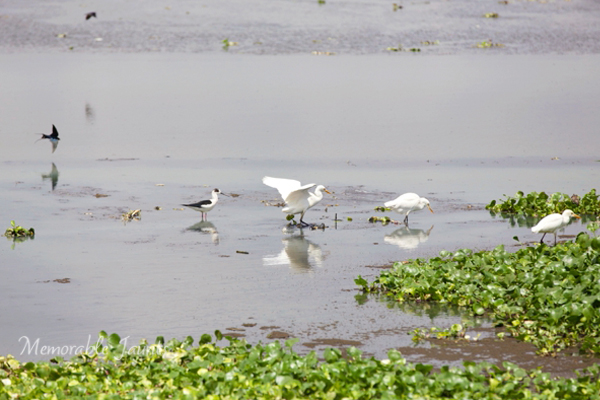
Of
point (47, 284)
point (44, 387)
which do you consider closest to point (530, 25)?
point (47, 284)

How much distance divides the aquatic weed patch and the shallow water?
33cm

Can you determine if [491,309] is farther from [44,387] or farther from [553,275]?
[44,387]

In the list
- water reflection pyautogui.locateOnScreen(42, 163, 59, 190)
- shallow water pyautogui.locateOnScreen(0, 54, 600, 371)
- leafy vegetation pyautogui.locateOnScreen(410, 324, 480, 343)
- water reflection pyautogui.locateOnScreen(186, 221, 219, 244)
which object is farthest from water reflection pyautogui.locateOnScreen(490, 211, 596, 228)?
water reflection pyautogui.locateOnScreen(42, 163, 59, 190)

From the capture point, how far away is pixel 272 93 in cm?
2680

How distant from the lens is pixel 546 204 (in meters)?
13.6

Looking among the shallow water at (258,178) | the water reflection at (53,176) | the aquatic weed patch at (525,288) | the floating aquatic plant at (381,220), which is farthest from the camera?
the water reflection at (53,176)

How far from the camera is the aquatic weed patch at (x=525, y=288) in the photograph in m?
8.05

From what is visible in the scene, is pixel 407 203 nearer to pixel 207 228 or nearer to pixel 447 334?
pixel 207 228

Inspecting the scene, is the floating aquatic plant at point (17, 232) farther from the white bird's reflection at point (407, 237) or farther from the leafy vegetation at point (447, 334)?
the leafy vegetation at point (447, 334)

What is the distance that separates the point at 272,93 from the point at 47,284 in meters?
17.3

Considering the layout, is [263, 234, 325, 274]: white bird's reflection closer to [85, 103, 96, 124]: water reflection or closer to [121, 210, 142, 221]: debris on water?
[121, 210, 142, 221]: debris on water

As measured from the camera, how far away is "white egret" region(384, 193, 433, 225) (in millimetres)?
13203

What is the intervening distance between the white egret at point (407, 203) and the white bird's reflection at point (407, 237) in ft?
0.94

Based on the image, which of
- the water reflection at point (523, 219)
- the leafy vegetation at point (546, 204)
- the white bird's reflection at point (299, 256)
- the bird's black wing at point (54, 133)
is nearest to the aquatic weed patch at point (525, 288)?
the white bird's reflection at point (299, 256)
